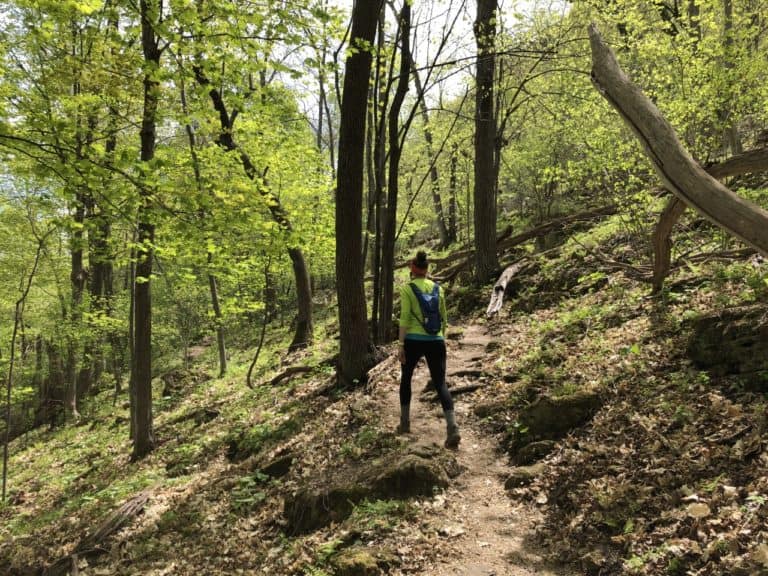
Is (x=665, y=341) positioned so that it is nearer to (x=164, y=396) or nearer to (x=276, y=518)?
(x=276, y=518)

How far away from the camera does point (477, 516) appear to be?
4.52m

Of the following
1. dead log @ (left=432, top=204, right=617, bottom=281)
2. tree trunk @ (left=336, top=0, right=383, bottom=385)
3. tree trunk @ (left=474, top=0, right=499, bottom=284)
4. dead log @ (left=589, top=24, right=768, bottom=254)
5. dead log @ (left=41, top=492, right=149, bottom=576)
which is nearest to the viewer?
dead log @ (left=589, top=24, right=768, bottom=254)

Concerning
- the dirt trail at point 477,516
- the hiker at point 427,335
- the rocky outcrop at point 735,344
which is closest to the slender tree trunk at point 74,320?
the hiker at point 427,335

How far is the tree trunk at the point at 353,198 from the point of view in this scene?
7586 millimetres

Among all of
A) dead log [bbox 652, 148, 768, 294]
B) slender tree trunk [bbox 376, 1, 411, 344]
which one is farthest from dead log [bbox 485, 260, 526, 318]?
dead log [bbox 652, 148, 768, 294]

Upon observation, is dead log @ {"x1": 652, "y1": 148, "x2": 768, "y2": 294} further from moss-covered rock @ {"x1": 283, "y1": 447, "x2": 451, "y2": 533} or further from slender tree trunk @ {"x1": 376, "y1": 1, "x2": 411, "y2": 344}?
slender tree trunk @ {"x1": 376, "y1": 1, "x2": 411, "y2": 344}

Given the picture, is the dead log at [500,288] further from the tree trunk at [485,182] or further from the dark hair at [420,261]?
the dark hair at [420,261]

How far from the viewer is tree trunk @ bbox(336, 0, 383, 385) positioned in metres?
7.59

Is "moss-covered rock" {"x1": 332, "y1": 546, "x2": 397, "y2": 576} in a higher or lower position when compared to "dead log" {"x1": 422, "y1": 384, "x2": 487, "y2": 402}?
lower

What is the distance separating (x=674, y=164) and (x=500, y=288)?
28.6 ft

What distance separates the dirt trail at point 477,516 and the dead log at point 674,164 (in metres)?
2.75

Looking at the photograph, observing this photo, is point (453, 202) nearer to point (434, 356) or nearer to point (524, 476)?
point (434, 356)

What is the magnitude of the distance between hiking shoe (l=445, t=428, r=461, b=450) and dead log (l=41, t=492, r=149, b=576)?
17.4ft

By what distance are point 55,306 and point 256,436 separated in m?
17.3
